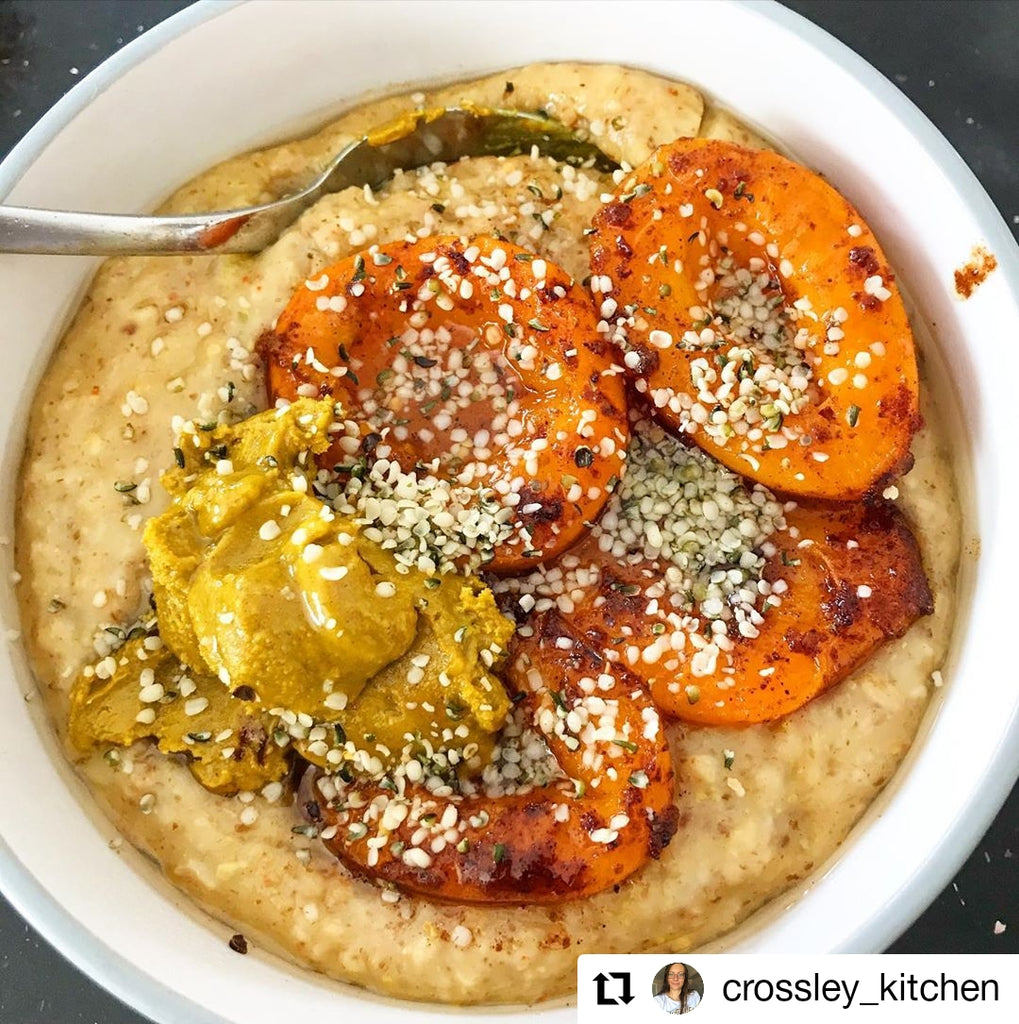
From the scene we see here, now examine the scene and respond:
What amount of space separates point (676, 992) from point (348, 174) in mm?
1672

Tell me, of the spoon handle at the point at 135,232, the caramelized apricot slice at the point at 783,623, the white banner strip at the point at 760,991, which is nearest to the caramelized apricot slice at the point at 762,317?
the caramelized apricot slice at the point at 783,623

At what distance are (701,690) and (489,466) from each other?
553 mm

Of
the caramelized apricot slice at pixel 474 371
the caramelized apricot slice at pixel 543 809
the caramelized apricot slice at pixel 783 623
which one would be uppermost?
the caramelized apricot slice at pixel 474 371

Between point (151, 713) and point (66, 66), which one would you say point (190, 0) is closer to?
point (66, 66)

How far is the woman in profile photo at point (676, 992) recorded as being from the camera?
1.87 meters

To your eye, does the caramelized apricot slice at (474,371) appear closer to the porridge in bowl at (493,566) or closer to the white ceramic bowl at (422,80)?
the porridge in bowl at (493,566)

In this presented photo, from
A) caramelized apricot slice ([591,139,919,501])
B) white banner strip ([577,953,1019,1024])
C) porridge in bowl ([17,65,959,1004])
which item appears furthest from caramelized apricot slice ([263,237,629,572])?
white banner strip ([577,953,1019,1024])

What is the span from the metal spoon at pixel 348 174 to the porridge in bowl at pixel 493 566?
0.21ft

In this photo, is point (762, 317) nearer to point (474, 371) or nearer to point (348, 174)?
point (474, 371)

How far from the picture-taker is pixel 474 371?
210cm

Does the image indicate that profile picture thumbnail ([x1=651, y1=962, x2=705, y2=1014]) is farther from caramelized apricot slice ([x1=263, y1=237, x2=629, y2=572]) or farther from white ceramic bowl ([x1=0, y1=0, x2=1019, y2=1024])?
caramelized apricot slice ([x1=263, y1=237, x2=629, y2=572])

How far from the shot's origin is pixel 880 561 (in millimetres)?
1979

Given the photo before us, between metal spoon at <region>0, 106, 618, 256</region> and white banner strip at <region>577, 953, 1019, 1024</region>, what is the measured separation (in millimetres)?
1494

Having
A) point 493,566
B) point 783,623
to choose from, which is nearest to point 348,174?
point 493,566
